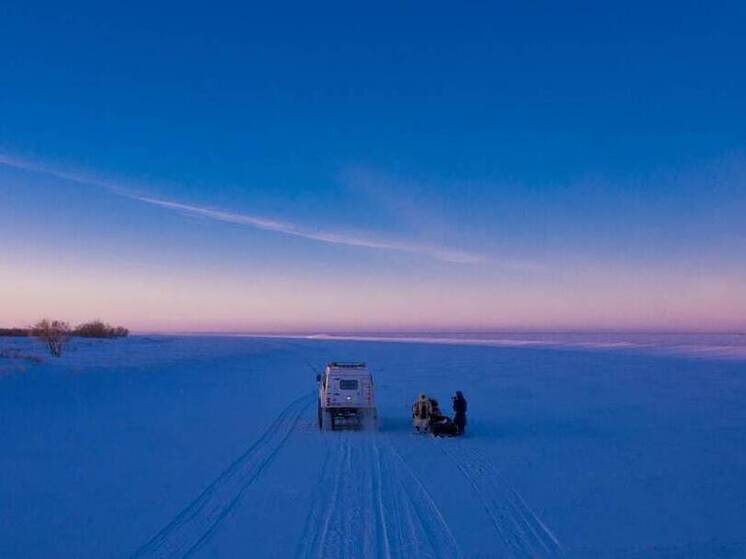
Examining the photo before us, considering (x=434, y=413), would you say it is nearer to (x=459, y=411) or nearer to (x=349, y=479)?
(x=459, y=411)

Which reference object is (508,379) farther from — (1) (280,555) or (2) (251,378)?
(1) (280,555)

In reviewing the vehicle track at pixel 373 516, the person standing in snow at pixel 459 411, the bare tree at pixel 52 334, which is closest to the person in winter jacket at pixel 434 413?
the person standing in snow at pixel 459 411

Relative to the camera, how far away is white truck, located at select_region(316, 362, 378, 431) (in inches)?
799

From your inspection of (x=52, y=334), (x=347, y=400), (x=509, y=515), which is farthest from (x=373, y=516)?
(x=52, y=334)

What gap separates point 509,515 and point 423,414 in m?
9.11

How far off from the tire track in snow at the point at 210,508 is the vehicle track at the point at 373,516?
1402mm

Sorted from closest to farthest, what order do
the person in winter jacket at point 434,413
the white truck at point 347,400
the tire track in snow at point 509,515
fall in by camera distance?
1. the tire track in snow at point 509,515
2. the person in winter jacket at point 434,413
3. the white truck at point 347,400

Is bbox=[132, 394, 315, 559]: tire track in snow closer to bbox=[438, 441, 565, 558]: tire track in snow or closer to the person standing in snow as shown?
bbox=[438, 441, 565, 558]: tire track in snow

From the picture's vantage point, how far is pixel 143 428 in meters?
19.0

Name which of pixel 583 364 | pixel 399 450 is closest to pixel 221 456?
pixel 399 450

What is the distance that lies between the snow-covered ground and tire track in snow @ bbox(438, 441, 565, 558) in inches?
1.7

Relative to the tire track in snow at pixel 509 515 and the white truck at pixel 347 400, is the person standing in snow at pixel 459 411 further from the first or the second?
the tire track in snow at pixel 509 515

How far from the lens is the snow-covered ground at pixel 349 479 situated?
9195mm

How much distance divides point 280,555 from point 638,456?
1104 cm
